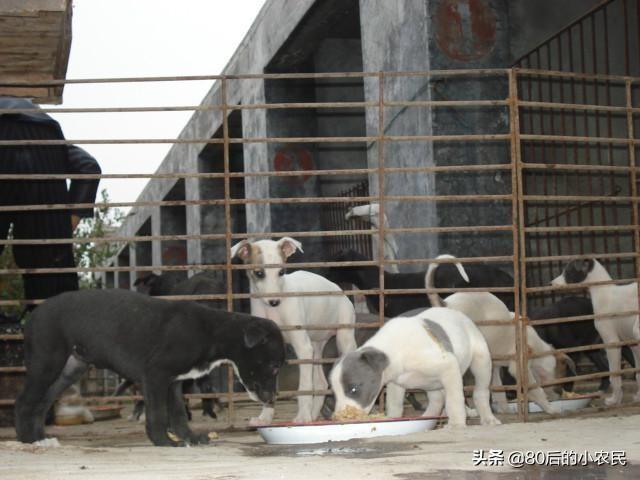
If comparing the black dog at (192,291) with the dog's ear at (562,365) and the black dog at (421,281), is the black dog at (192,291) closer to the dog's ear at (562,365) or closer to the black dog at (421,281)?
the black dog at (421,281)

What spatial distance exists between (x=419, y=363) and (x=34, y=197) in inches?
135

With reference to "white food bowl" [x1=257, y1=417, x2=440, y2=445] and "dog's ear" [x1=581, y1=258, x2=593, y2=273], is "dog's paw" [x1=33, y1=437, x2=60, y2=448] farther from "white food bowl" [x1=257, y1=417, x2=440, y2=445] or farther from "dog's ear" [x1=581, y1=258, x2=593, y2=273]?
"dog's ear" [x1=581, y1=258, x2=593, y2=273]

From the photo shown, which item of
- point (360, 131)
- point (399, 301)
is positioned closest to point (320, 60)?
point (360, 131)

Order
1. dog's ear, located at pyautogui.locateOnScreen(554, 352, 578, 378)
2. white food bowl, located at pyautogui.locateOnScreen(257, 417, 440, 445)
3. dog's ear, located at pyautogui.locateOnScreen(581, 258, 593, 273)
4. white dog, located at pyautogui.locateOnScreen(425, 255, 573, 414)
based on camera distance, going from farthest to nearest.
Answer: dog's ear, located at pyautogui.locateOnScreen(581, 258, 593, 273), dog's ear, located at pyautogui.locateOnScreen(554, 352, 578, 378), white dog, located at pyautogui.locateOnScreen(425, 255, 573, 414), white food bowl, located at pyautogui.locateOnScreen(257, 417, 440, 445)

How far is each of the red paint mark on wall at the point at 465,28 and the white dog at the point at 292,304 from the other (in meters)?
3.05

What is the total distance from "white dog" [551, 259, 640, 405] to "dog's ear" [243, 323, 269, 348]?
11.8 feet

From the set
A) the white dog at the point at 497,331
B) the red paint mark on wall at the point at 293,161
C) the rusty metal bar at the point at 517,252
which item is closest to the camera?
the rusty metal bar at the point at 517,252

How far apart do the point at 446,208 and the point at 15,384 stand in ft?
14.2

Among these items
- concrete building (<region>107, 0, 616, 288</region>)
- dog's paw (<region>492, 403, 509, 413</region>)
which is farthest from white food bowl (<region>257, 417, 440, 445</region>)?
concrete building (<region>107, 0, 616, 288</region>)

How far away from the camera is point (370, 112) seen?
1169cm

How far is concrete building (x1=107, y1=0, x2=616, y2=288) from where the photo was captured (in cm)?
1007

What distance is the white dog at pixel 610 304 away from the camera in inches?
348

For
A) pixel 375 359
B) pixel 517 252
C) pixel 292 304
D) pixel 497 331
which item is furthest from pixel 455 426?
pixel 292 304

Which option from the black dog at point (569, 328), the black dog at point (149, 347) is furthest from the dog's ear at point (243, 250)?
the black dog at point (569, 328)
